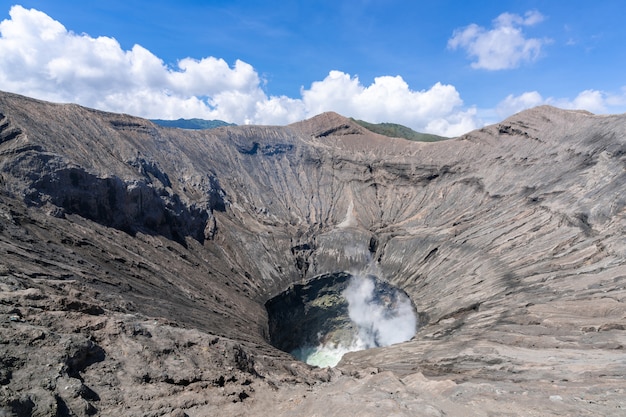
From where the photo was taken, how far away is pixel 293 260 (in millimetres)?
65625

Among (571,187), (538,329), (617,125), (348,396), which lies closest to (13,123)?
(348,396)

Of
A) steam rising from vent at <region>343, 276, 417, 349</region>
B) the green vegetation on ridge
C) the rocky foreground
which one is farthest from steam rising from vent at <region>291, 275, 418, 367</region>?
the green vegetation on ridge

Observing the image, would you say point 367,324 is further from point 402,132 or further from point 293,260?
point 402,132

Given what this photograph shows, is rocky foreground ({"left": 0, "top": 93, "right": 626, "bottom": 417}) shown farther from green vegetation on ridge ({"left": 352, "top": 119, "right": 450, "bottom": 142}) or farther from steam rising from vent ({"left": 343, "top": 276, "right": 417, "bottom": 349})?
green vegetation on ridge ({"left": 352, "top": 119, "right": 450, "bottom": 142})

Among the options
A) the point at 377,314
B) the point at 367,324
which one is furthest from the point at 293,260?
the point at 377,314

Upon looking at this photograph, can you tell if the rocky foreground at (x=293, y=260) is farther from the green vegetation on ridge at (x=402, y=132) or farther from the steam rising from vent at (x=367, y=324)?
the green vegetation on ridge at (x=402, y=132)

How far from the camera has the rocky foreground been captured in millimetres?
16703

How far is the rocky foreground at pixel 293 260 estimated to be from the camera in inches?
658

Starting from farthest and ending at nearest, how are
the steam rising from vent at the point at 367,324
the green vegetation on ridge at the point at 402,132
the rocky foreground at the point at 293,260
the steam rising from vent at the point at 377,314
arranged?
the green vegetation on ridge at the point at 402,132 → the steam rising from vent at the point at 377,314 → the steam rising from vent at the point at 367,324 → the rocky foreground at the point at 293,260

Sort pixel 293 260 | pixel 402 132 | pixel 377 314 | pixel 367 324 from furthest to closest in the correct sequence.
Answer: pixel 402 132, pixel 293 260, pixel 377 314, pixel 367 324

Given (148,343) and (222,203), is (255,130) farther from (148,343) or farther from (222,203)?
(148,343)

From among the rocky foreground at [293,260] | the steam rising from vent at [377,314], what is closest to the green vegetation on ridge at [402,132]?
the rocky foreground at [293,260]

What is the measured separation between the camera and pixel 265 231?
6862 centimetres

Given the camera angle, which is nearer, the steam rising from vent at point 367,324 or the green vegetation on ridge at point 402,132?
the steam rising from vent at point 367,324
